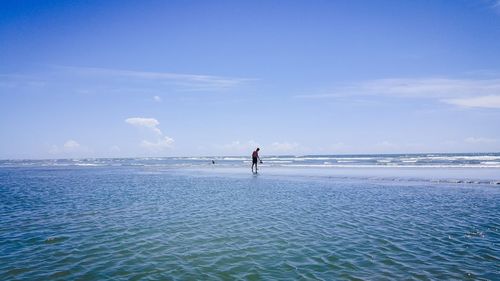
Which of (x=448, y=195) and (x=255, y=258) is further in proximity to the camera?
(x=448, y=195)

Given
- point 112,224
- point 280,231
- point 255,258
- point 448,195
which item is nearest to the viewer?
point 255,258

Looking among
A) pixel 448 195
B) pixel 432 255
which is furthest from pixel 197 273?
pixel 448 195

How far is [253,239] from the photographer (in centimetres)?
1071

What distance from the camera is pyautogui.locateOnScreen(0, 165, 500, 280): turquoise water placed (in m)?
8.01

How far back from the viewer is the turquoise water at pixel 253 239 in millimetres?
8008

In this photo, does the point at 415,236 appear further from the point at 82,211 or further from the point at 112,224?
the point at 82,211

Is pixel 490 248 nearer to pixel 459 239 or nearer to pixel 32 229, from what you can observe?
pixel 459 239

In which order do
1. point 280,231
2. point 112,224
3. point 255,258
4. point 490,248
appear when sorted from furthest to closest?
point 112,224, point 280,231, point 490,248, point 255,258

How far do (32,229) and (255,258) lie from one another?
28.0 ft

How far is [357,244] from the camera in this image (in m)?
10.1

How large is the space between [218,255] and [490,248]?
7523 millimetres

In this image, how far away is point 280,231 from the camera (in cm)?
1176

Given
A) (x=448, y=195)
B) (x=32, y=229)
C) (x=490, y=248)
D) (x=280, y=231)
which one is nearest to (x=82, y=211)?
(x=32, y=229)

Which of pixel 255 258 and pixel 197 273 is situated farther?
pixel 255 258
